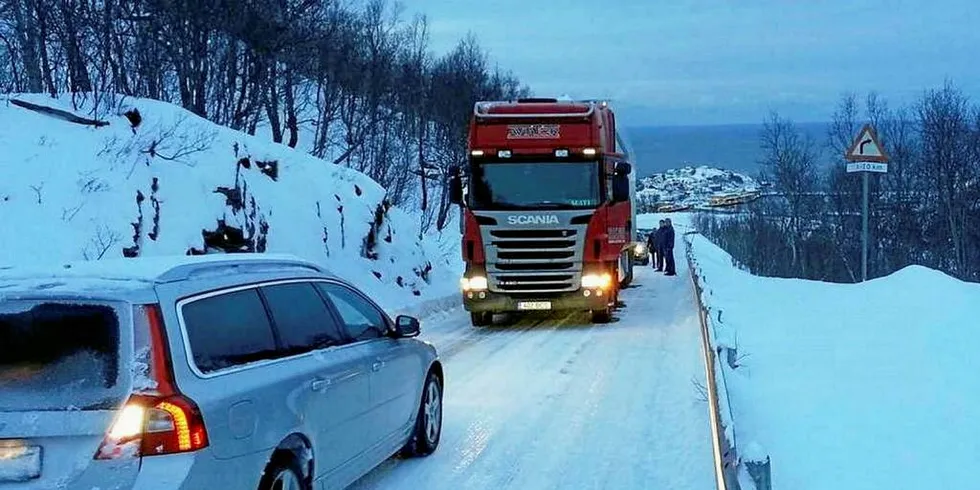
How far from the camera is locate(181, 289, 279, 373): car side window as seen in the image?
479 centimetres

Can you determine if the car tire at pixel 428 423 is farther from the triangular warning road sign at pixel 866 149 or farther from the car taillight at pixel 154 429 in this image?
the triangular warning road sign at pixel 866 149

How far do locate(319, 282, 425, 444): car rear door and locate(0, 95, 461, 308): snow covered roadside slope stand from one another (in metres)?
6.38

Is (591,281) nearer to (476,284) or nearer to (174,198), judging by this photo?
(476,284)

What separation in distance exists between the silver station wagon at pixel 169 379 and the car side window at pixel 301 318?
0.01 metres

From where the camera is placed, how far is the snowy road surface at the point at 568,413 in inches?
282

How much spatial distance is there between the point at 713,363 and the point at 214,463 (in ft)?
16.3

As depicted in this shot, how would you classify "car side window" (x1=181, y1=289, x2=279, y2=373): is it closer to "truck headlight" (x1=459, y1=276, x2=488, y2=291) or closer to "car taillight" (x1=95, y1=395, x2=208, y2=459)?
"car taillight" (x1=95, y1=395, x2=208, y2=459)

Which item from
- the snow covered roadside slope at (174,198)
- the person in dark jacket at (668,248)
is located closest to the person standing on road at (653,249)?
the person in dark jacket at (668,248)

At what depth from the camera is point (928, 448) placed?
7.41 metres

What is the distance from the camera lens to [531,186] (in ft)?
53.7

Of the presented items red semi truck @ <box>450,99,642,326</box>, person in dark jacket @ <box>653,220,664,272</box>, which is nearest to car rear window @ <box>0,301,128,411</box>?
red semi truck @ <box>450,99,642,326</box>

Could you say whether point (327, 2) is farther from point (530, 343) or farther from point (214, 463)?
point (214, 463)

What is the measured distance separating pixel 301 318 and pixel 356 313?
0.98 meters

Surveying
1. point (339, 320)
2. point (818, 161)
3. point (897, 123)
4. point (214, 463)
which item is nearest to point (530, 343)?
point (339, 320)
